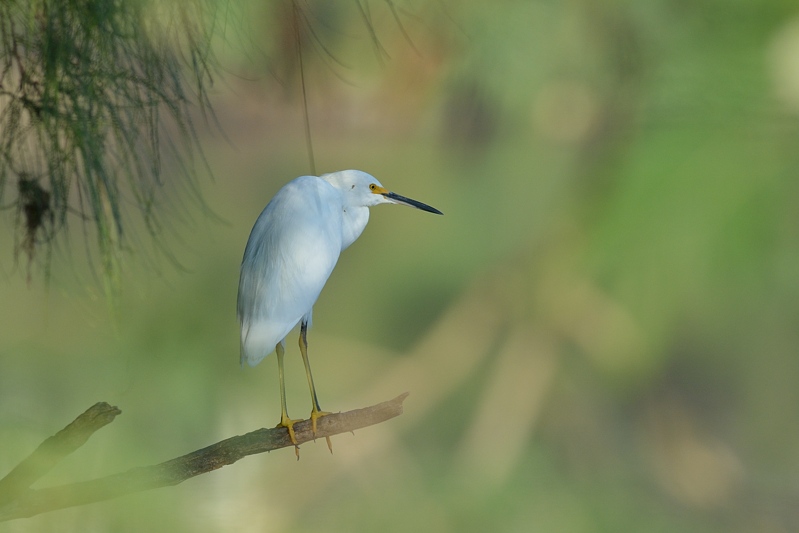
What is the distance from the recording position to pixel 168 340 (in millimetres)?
1638

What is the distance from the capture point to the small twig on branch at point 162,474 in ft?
1.88

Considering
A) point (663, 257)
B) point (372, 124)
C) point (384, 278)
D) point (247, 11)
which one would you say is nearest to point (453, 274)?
point (384, 278)

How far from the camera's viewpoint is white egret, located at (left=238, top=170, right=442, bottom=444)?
744mm

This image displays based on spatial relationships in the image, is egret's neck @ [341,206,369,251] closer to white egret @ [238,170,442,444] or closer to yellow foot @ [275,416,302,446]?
white egret @ [238,170,442,444]

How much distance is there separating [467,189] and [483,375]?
45.6 inches

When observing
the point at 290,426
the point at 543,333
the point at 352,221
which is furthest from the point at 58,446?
the point at 543,333

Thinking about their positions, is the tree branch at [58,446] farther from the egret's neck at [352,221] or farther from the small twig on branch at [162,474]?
the egret's neck at [352,221]

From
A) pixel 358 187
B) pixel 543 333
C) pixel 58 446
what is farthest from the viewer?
pixel 543 333

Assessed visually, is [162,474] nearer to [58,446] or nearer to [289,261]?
[58,446]

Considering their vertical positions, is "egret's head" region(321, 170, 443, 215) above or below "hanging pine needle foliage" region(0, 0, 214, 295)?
below

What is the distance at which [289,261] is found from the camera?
0.75m

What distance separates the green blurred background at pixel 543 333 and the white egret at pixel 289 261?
322 mm

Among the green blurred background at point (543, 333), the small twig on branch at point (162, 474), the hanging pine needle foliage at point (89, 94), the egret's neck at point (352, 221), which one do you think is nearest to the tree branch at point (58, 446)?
the small twig on branch at point (162, 474)

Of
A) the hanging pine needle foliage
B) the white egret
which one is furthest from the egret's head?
the hanging pine needle foliage
